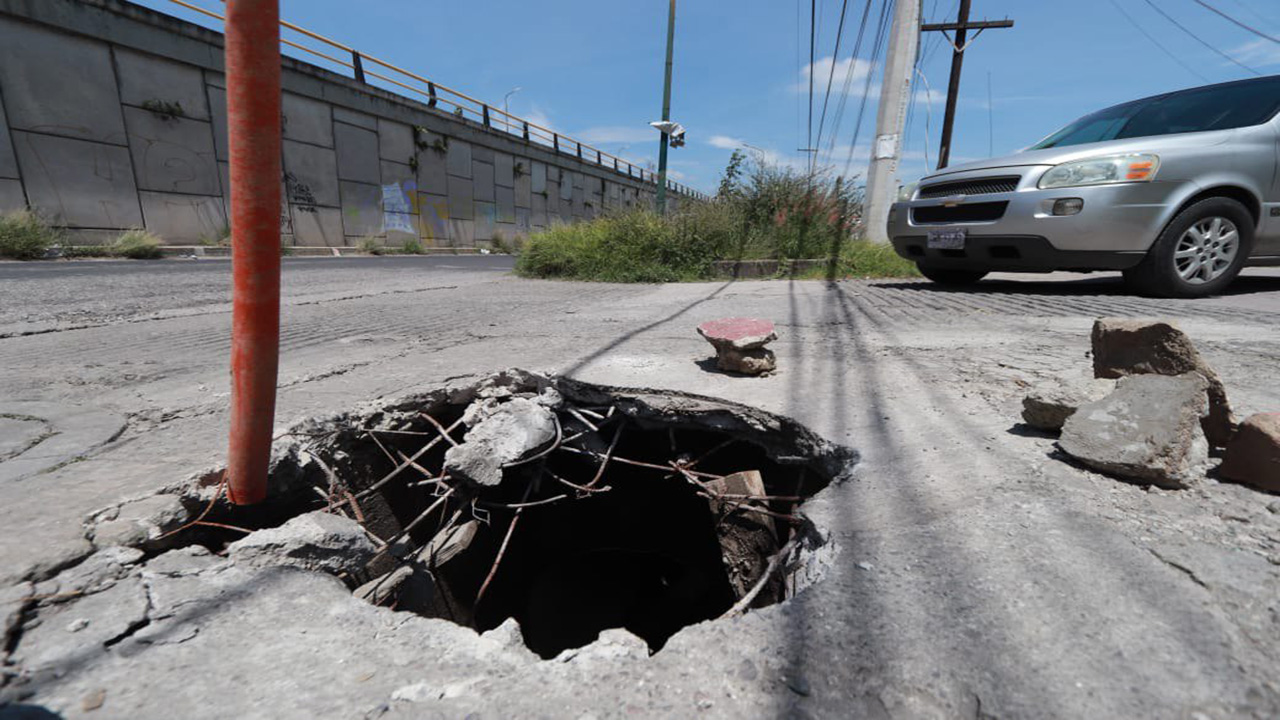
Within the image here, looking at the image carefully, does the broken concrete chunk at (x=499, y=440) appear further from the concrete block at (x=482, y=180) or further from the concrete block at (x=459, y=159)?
the concrete block at (x=482, y=180)

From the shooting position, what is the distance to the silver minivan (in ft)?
13.8

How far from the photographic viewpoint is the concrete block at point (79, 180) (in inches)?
398

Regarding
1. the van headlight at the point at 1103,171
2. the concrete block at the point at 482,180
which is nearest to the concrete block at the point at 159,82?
the concrete block at the point at 482,180

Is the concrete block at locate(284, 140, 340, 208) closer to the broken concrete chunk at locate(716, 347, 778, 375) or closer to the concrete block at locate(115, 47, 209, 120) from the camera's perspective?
the concrete block at locate(115, 47, 209, 120)

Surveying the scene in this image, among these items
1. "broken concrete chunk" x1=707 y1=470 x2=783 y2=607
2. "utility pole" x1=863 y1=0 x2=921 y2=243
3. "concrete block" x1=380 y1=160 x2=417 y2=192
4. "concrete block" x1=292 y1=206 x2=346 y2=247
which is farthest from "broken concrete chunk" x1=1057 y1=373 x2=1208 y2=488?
"concrete block" x1=380 y1=160 x2=417 y2=192

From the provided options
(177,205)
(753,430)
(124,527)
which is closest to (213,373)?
(124,527)

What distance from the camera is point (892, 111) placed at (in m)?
8.66

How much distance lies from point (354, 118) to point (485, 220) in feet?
21.7

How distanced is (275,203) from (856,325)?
368 cm

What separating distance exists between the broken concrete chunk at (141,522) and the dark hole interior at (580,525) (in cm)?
43

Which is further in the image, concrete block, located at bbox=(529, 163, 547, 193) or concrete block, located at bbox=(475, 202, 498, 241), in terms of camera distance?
concrete block, located at bbox=(529, 163, 547, 193)

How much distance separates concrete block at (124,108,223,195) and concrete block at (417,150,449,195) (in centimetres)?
686

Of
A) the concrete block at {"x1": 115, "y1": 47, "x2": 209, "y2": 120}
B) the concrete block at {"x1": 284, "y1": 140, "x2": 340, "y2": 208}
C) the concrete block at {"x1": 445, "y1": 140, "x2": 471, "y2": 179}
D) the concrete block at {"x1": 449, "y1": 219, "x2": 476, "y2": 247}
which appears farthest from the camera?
the concrete block at {"x1": 449, "y1": 219, "x2": 476, "y2": 247}

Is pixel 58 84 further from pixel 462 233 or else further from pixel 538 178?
pixel 538 178
